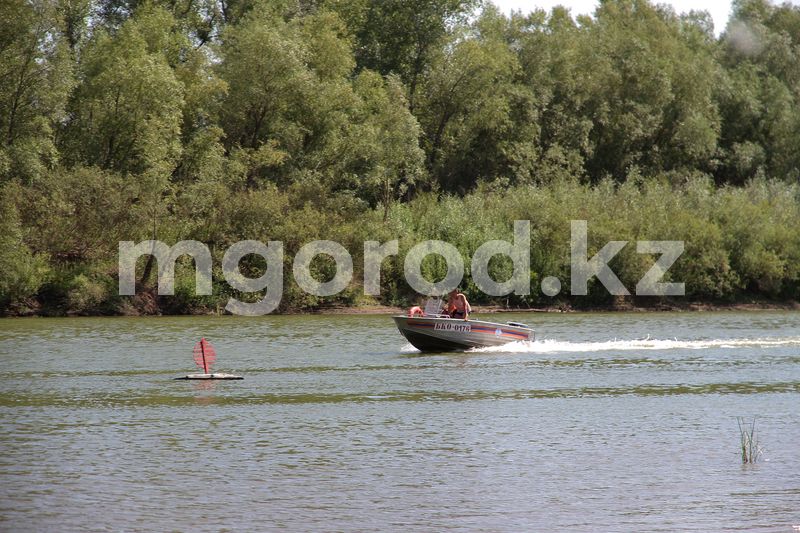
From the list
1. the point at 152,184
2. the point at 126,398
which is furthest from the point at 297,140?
the point at 126,398

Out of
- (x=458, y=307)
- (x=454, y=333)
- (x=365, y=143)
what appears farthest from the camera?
(x=365, y=143)

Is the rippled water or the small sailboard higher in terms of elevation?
the small sailboard

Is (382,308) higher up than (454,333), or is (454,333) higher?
(382,308)

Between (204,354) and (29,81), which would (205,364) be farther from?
(29,81)

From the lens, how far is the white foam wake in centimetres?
4228

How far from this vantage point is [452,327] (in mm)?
40875

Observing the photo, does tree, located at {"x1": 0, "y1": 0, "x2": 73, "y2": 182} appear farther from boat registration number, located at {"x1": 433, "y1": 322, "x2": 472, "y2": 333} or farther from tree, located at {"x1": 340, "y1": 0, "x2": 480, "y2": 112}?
boat registration number, located at {"x1": 433, "y1": 322, "x2": 472, "y2": 333}

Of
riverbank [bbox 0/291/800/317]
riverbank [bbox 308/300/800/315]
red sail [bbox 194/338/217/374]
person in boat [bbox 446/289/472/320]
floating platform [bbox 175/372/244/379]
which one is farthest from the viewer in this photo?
riverbank [bbox 308/300/800/315]

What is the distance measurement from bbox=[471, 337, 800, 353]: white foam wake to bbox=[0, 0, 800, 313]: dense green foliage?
2414 cm

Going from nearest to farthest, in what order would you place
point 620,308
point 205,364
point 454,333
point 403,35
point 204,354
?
point 205,364, point 204,354, point 454,333, point 620,308, point 403,35

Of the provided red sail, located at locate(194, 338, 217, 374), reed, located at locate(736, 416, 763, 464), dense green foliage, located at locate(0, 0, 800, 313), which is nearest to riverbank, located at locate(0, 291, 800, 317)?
dense green foliage, located at locate(0, 0, 800, 313)

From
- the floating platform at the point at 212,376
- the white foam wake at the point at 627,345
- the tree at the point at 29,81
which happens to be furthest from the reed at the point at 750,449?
the tree at the point at 29,81

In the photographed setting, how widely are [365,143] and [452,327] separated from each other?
3581 cm

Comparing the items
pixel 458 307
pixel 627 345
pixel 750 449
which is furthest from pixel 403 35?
pixel 750 449
